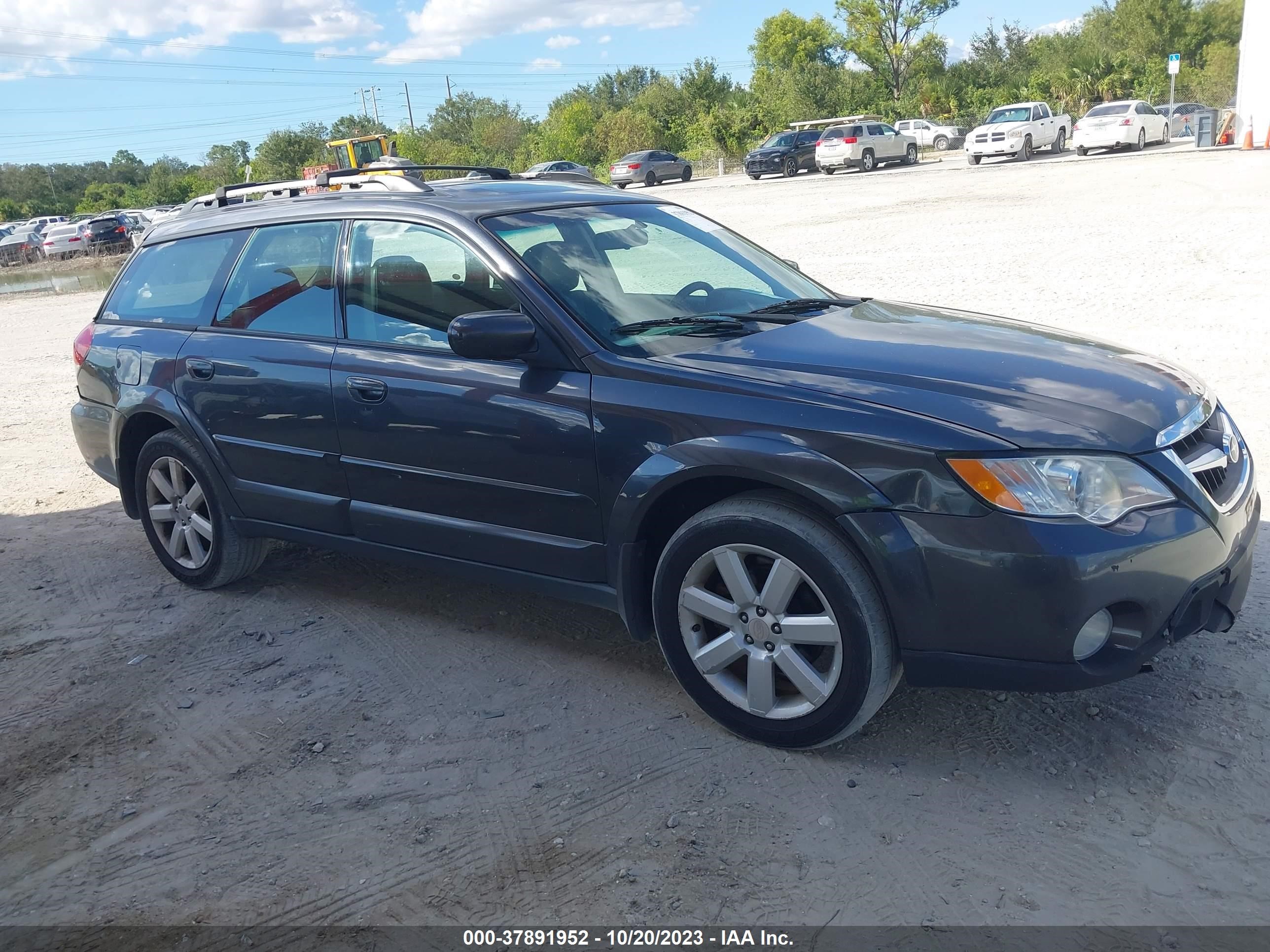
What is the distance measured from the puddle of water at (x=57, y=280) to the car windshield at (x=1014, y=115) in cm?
2769

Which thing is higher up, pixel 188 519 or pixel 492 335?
pixel 492 335

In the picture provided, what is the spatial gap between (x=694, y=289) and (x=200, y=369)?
2.20 m

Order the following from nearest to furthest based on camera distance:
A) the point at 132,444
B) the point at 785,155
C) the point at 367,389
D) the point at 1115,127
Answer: the point at 367,389 → the point at 132,444 → the point at 1115,127 → the point at 785,155

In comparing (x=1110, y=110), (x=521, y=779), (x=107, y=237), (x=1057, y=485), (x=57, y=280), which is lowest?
(x=57, y=280)

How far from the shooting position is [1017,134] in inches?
1430

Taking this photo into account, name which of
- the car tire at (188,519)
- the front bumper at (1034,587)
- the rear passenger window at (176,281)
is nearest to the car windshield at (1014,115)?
the rear passenger window at (176,281)

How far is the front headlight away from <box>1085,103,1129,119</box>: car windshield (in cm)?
3758

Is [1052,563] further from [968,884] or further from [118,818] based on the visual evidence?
[118,818]

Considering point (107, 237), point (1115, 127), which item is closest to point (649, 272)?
point (1115, 127)

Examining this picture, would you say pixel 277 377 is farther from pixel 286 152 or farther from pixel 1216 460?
pixel 286 152

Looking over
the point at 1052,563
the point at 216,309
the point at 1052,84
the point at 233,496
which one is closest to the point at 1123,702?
the point at 1052,563

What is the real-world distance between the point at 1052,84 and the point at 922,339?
6560 cm

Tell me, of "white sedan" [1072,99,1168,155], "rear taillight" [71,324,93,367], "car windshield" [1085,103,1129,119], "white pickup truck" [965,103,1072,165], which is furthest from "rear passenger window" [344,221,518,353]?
"car windshield" [1085,103,1129,119]

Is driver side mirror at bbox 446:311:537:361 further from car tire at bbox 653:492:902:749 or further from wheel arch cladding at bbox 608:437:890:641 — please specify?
car tire at bbox 653:492:902:749
